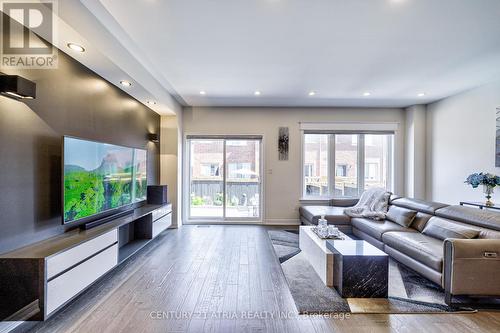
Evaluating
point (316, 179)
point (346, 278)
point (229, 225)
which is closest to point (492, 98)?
point (316, 179)

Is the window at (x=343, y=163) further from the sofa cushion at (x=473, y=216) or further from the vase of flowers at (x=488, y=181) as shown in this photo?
the sofa cushion at (x=473, y=216)

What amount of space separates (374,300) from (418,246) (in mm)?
913

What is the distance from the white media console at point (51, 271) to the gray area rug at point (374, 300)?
6.58 ft

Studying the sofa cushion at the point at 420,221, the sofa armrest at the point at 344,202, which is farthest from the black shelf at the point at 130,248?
the sofa cushion at the point at 420,221

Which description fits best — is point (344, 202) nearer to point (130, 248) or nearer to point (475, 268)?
point (475, 268)

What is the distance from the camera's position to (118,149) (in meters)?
3.35

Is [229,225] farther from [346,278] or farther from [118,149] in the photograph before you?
[346,278]

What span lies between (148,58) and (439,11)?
3.25 metres

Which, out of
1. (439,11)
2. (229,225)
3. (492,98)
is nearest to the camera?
(439,11)

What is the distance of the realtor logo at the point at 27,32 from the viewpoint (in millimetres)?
1854

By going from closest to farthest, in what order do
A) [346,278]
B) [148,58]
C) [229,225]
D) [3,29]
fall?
[3,29]
[346,278]
[148,58]
[229,225]

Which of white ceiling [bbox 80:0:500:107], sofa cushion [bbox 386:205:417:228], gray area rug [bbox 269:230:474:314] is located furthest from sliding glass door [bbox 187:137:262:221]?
sofa cushion [bbox 386:205:417:228]

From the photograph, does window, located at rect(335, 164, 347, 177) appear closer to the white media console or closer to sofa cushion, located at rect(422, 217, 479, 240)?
sofa cushion, located at rect(422, 217, 479, 240)

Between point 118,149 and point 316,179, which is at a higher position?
point 118,149
